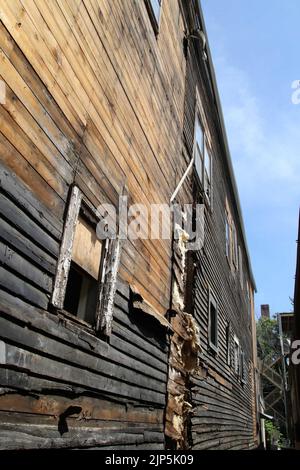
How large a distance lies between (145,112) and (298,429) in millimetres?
13436

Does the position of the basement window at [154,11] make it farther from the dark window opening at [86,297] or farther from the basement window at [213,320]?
the basement window at [213,320]

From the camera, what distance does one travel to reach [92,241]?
14.2ft

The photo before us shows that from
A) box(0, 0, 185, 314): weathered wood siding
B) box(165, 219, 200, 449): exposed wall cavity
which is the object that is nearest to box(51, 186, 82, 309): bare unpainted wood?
box(0, 0, 185, 314): weathered wood siding

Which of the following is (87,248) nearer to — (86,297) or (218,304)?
(86,297)

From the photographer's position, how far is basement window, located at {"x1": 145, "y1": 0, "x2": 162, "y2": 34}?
264 inches

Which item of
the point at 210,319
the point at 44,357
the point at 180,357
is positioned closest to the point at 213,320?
the point at 210,319

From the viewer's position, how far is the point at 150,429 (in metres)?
5.41

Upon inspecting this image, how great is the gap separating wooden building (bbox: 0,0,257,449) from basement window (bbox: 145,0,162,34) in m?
0.04

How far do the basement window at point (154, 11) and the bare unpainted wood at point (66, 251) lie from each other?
4245mm

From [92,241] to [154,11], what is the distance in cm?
471

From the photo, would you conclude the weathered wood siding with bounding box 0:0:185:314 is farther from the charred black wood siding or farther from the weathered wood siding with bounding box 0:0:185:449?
the charred black wood siding

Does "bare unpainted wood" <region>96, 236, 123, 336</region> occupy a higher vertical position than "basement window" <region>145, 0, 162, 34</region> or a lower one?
lower

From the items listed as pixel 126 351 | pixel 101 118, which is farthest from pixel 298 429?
pixel 101 118
